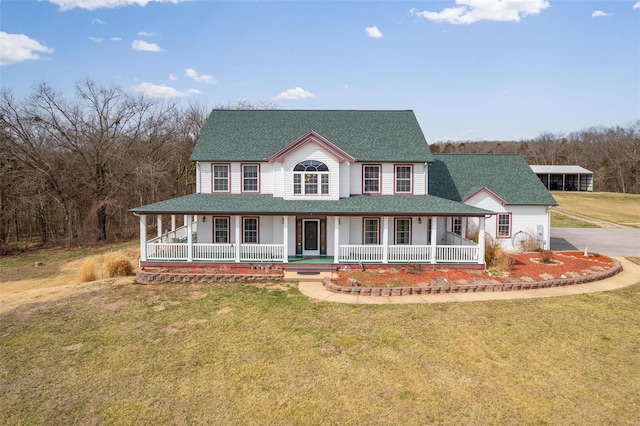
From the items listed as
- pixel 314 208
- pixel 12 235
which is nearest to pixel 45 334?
pixel 314 208

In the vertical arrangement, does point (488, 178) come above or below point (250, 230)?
above

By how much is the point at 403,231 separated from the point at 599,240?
19.4 metres

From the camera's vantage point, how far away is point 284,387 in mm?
8547

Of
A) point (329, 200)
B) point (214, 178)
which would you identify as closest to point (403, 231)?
point (329, 200)

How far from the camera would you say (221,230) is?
20891 mm

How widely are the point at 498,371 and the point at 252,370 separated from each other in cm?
597

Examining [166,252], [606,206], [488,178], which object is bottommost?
[166,252]

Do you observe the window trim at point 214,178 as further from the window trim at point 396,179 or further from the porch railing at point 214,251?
the window trim at point 396,179

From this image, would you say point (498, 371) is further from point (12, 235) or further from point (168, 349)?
point (12, 235)

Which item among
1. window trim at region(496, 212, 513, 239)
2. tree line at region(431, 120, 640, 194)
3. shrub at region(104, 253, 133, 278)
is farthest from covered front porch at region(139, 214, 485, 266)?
tree line at region(431, 120, 640, 194)

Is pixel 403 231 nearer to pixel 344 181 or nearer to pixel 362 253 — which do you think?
pixel 362 253

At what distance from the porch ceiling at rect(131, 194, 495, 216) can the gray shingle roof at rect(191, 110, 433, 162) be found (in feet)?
7.48

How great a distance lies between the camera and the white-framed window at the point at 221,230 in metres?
20.8

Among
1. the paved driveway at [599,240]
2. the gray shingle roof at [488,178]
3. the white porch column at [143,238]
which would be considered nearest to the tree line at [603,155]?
the paved driveway at [599,240]
